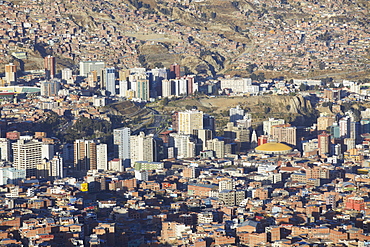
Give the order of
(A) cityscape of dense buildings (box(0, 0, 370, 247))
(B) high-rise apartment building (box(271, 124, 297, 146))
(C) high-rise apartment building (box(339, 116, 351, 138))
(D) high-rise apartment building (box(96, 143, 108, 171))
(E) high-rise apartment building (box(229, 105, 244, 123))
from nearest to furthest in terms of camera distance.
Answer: (A) cityscape of dense buildings (box(0, 0, 370, 247)) → (D) high-rise apartment building (box(96, 143, 108, 171)) → (B) high-rise apartment building (box(271, 124, 297, 146)) → (C) high-rise apartment building (box(339, 116, 351, 138)) → (E) high-rise apartment building (box(229, 105, 244, 123))

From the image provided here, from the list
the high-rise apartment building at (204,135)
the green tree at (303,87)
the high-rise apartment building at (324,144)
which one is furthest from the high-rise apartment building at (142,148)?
the green tree at (303,87)

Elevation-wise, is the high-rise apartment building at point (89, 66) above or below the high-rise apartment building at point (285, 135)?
above

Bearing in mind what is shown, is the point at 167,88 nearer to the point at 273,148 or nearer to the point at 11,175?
the point at 273,148

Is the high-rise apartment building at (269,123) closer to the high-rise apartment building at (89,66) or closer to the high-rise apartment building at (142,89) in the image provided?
the high-rise apartment building at (142,89)

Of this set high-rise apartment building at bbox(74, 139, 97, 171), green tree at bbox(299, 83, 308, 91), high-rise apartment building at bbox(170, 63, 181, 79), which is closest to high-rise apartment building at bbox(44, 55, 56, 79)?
high-rise apartment building at bbox(170, 63, 181, 79)

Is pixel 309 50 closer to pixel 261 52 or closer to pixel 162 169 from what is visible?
pixel 261 52

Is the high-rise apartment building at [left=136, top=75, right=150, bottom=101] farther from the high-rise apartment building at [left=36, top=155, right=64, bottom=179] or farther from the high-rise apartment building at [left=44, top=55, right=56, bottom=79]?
the high-rise apartment building at [left=36, top=155, right=64, bottom=179]
